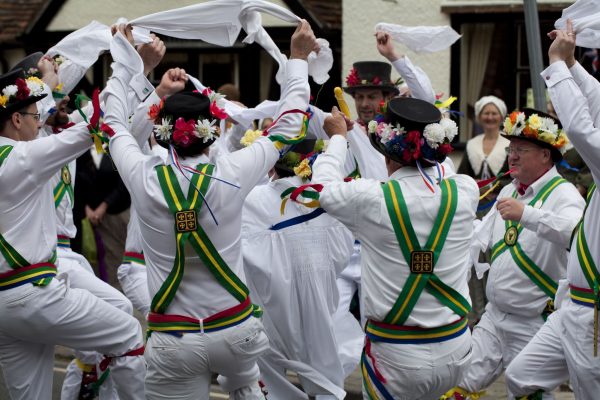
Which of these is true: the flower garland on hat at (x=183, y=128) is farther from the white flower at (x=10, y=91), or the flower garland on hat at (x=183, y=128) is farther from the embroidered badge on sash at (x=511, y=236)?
the embroidered badge on sash at (x=511, y=236)

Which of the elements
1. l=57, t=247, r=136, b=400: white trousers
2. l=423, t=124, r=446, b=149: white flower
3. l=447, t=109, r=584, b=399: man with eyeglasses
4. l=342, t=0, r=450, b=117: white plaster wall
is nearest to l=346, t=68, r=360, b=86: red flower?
l=447, t=109, r=584, b=399: man with eyeglasses

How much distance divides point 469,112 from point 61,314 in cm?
840

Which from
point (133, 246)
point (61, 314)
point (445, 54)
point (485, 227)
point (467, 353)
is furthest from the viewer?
point (445, 54)

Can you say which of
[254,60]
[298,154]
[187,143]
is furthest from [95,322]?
[254,60]

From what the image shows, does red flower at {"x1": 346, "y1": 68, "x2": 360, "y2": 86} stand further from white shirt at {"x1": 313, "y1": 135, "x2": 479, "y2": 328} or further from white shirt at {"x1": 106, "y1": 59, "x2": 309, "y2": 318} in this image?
white shirt at {"x1": 313, "y1": 135, "x2": 479, "y2": 328}

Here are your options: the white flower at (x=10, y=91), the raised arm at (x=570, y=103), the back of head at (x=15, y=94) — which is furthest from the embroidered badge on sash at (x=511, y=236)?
the white flower at (x=10, y=91)

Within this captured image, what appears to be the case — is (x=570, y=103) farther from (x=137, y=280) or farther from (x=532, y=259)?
(x=137, y=280)

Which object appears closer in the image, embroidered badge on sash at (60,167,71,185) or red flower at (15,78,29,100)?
red flower at (15,78,29,100)

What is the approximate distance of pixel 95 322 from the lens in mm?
6297

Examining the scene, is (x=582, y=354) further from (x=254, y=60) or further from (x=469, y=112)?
(x=254, y=60)

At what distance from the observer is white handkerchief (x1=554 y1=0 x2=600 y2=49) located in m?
5.67

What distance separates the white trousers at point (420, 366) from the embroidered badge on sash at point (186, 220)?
1111 millimetres

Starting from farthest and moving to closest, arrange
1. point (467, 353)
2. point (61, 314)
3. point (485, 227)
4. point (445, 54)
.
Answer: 1. point (445, 54)
2. point (485, 227)
3. point (61, 314)
4. point (467, 353)

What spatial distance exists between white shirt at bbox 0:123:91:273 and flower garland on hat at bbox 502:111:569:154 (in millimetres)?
2725
